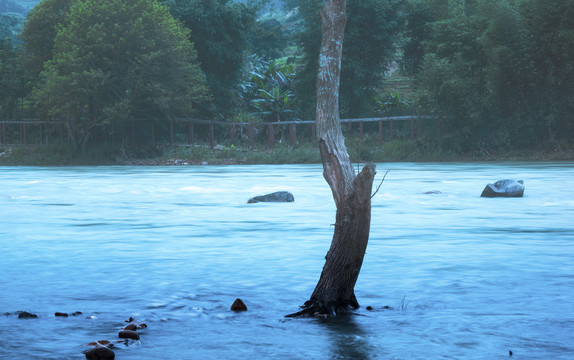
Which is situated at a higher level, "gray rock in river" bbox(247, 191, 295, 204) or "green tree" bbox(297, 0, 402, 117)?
"green tree" bbox(297, 0, 402, 117)

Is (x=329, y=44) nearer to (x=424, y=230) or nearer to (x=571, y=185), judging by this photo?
(x=424, y=230)

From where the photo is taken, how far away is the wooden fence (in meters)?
41.2

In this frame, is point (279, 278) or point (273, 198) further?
point (273, 198)

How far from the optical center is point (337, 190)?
6.13m

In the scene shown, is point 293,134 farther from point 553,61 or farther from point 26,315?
point 26,315

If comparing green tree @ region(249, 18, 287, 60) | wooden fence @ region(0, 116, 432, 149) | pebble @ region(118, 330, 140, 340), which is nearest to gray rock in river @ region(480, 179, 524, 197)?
pebble @ region(118, 330, 140, 340)

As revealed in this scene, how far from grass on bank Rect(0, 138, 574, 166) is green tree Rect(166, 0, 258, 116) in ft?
12.2

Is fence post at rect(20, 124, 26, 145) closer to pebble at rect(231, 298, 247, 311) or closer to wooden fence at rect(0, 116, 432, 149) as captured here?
wooden fence at rect(0, 116, 432, 149)

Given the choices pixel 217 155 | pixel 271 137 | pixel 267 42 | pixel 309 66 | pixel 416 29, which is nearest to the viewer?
pixel 217 155

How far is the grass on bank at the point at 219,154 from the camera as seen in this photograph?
3859 centimetres

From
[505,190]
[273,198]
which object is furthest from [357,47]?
[273,198]

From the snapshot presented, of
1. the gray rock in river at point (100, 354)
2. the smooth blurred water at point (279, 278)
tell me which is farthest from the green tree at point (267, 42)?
the gray rock in river at point (100, 354)

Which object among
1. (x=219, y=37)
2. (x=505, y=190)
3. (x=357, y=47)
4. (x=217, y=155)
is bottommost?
(x=505, y=190)

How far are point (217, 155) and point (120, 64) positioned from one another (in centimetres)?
684
